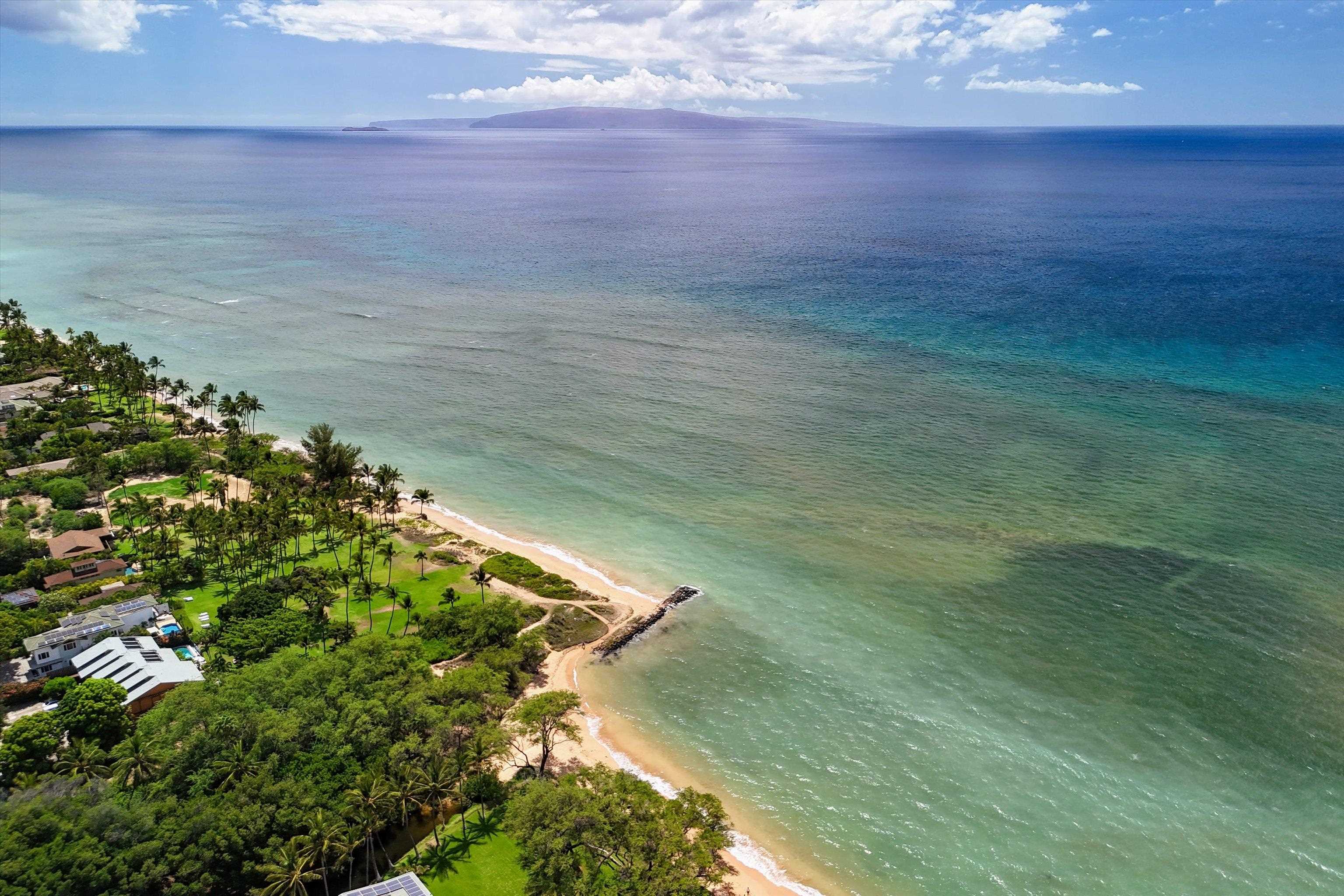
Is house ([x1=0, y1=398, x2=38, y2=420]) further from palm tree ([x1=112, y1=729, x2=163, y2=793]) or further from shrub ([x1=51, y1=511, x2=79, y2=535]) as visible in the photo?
palm tree ([x1=112, y1=729, x2=163, y2=793])

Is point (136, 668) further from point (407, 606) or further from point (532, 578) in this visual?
point (532, 578)

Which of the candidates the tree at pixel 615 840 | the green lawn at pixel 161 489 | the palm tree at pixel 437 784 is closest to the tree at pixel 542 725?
the tree at pixel 615 840

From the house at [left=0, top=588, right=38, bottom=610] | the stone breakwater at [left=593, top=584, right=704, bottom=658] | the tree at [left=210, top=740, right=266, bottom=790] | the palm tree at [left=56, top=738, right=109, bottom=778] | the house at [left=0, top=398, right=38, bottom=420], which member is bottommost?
the stone breakwater at [left=593, top=584, right=704, bottom=658]

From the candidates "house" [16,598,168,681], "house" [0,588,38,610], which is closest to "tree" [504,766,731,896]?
"house" [16,598,168,681]

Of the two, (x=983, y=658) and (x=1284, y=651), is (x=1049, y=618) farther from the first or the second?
(x=1284, y=651)

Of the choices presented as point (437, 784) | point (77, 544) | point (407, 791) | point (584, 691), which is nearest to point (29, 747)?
Result: point (407, 791)
